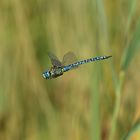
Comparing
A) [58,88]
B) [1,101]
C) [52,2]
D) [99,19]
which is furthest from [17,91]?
[99,19]

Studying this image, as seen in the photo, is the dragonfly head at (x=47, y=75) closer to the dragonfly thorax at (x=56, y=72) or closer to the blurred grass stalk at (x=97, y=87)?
the dragonfly thorax at (x=56, y=72)

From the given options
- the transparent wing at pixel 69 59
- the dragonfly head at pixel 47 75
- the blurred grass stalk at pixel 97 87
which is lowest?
the dragonfly head at pixel 47 75

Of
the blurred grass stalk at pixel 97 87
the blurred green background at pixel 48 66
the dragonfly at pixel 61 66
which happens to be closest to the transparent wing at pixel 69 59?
the dragonfly at pixel 61 66

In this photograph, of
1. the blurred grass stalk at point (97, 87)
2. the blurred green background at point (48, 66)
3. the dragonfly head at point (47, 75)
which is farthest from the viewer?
the blurred green background at point (48, 66)

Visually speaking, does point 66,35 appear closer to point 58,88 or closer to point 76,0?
point 76,0

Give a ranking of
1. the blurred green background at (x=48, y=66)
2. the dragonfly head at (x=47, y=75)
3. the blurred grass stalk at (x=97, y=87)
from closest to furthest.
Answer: the dragonfly head at (x=47, y=75)
the blurred grass stalk at (x=97, y=87)
the blurred green background at (x=48, y=66)

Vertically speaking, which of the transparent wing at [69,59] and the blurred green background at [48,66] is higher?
the blurred green background at [48,66]

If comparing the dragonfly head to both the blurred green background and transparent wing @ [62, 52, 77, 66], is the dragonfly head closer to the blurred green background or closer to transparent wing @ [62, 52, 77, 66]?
transparent wing @ [62, 52, 77, 66]

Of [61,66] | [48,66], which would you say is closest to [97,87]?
[61,66]

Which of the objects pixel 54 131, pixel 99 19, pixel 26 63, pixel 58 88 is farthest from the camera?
pixel 58 88
